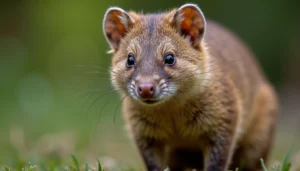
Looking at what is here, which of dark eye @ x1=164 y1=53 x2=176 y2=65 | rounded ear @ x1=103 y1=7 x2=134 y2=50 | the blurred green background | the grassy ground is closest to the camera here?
dark eye @ x1=164 y1=53 x2=176 y2=65

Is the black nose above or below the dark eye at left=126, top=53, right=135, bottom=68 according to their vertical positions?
below

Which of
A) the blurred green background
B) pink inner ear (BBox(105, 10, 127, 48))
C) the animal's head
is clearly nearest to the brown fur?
the animal's head

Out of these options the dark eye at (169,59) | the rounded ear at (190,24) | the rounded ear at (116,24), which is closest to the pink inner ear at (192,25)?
the rounded ear at (190,24)

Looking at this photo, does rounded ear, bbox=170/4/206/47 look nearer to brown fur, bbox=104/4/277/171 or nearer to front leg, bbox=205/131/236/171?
brown fur, bbox=104/4/277/171

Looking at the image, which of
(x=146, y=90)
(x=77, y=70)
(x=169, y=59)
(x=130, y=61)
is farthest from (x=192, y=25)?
(x=77, y=70)

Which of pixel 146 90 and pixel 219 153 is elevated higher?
pixel 146 90

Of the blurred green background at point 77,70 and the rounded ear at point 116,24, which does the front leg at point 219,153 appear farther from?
the rounded ear at point 116,24

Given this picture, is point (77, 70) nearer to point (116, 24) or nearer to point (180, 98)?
point (116, 24)
